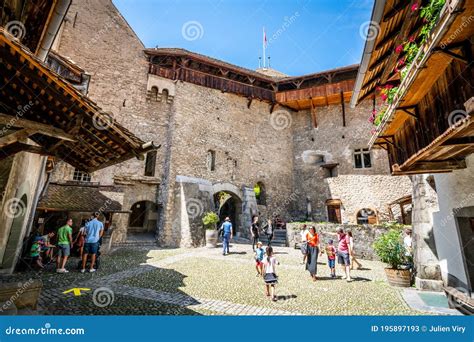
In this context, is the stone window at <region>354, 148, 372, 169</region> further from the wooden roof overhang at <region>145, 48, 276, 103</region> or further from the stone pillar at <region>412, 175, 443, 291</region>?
the stone pillar at <region>412, 175, 443, 291</region>

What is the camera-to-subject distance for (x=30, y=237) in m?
7.60

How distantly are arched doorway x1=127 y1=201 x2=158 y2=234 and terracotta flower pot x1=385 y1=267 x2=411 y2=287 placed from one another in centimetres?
1665

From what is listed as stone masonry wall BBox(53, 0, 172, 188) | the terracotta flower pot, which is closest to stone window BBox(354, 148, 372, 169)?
the terracotta flower pot

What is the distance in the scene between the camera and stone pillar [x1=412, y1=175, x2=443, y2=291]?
19.8ft

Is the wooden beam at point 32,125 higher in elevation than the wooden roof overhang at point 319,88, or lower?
lower

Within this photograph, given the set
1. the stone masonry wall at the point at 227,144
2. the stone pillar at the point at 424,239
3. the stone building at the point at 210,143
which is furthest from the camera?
the stone masonry wall at the point at 227,144

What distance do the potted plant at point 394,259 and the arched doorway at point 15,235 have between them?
9844 millimetres

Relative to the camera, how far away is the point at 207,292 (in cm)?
543

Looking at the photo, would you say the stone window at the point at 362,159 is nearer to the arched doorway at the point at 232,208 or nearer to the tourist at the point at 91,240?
the arched doorway at the point at 232,208

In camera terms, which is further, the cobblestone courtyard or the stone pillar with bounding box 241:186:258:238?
the stone pillar with bounding box 241:186:258:238

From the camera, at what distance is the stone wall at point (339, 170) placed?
1759cm

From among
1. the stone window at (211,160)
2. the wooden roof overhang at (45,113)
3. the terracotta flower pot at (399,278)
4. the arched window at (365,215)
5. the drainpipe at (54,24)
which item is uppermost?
the stone window at (211,160)

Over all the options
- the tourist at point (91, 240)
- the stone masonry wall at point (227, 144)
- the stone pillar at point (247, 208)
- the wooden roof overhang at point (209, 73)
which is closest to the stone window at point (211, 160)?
the stone masonry wall at point (227, 144)
